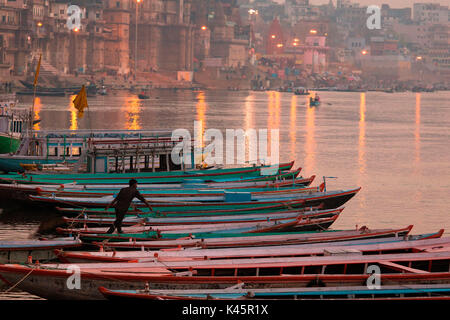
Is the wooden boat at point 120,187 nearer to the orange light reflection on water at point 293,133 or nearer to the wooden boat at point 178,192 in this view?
the wooden boat at point 178,192

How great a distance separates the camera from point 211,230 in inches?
744

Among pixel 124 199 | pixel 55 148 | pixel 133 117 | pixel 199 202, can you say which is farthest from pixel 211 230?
pixel 133 117

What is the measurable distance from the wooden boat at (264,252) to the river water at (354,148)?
8188 mm

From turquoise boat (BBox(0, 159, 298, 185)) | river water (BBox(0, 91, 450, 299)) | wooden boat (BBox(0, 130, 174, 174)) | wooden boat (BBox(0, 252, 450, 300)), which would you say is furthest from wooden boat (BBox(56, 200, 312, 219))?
wooden boat (BBox(0, 252, 450, 300))

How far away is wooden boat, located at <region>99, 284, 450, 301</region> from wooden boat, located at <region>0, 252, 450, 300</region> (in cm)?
19

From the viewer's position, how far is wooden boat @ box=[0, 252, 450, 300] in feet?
45.4

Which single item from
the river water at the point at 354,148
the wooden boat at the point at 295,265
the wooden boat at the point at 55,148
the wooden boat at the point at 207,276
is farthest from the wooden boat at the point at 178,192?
the wooden boat at the point at 207,276

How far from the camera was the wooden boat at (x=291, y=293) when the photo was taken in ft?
43.3

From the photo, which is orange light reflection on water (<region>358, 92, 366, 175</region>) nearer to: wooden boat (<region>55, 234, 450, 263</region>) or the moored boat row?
the moored boat row

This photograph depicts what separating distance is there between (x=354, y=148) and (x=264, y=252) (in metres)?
40.5

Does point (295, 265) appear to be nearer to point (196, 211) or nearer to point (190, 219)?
point (190, 219)

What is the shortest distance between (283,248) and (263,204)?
6.73 metres

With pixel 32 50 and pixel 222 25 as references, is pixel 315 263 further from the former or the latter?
pixel 222 25

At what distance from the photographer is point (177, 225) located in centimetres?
1964
